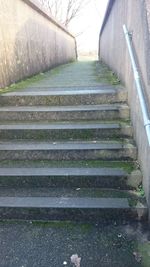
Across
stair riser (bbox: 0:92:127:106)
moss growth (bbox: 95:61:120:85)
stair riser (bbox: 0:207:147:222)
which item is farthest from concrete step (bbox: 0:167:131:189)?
moss growth (bbox: 95:61:120:85)

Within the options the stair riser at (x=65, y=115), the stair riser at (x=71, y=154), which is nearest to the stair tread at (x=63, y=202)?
the stair riser at (x=71, y=154)

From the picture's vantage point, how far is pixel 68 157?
3.51 meters

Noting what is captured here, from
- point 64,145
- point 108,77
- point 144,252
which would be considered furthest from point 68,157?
point 108,77

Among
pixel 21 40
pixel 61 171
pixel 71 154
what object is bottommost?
pixel 61 171

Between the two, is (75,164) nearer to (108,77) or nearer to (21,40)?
(108,77)

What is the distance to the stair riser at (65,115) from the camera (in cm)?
388

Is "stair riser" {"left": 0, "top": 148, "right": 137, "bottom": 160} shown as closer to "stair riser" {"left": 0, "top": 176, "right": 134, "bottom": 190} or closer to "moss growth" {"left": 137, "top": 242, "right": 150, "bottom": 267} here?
"stair riser" {"left": 0, "top": 176, "right": 134, "bottom": 190}

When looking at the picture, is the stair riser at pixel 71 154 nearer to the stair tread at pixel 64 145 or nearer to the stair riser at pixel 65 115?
the stair tread at pixel 64 145

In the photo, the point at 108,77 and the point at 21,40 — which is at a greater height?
the point at 21,40

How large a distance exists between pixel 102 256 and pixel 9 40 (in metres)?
4.08

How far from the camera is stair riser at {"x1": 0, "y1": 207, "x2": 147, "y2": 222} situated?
2.85 meters

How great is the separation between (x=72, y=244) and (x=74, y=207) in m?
0.38

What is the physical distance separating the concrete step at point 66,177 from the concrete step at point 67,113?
0.90 metres

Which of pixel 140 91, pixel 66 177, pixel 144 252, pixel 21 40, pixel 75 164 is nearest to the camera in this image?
pixel 144 252
